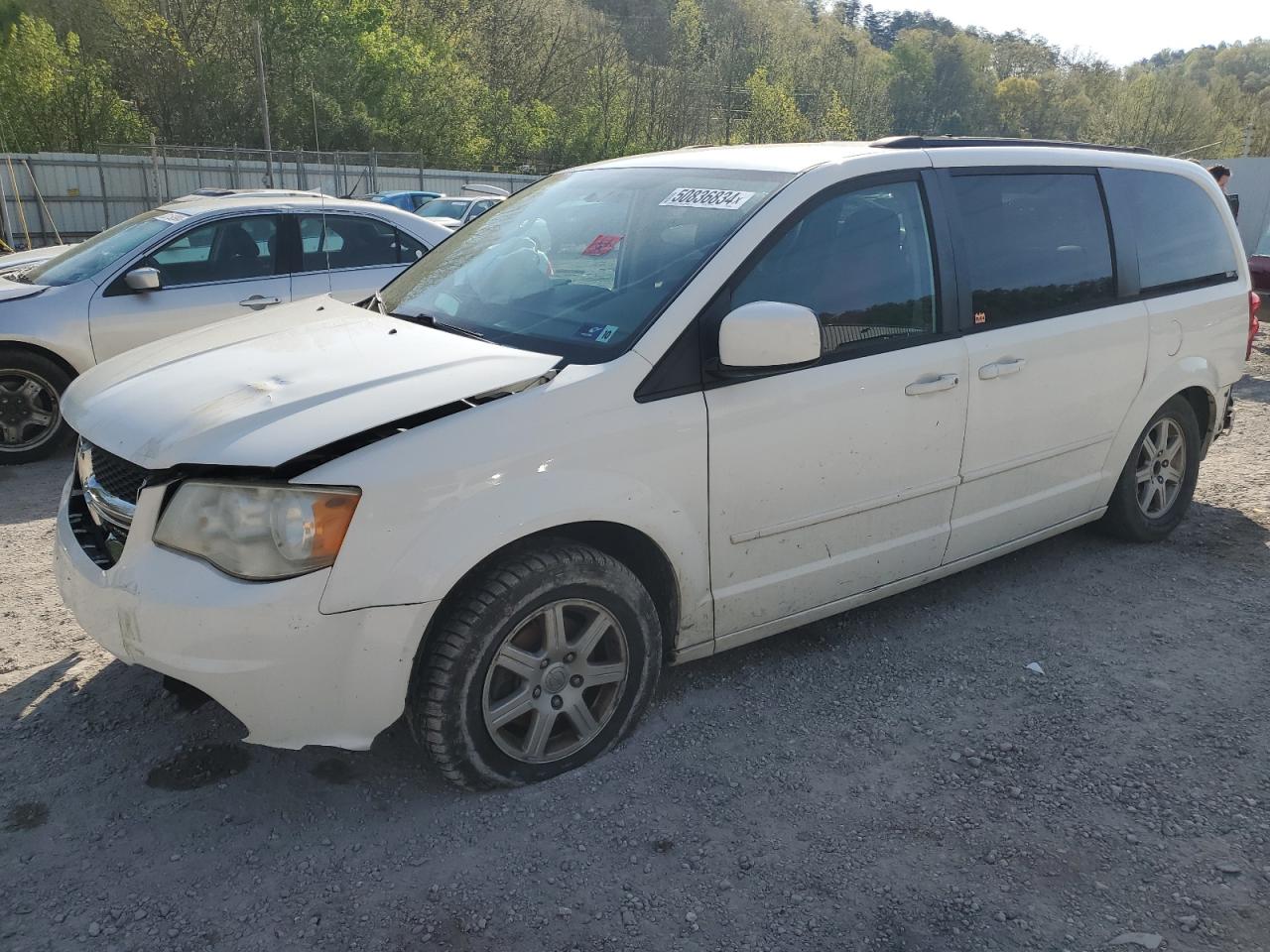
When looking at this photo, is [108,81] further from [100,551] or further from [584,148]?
[100,551]

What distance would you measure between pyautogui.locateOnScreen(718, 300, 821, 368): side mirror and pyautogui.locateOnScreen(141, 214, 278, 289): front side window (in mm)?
5229

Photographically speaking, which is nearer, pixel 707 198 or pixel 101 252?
pixel 707 198

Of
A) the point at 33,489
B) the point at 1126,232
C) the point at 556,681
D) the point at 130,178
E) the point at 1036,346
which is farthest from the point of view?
the point at 130,178

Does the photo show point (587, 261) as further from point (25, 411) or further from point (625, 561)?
point (25, 411)

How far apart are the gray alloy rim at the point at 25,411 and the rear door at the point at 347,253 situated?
1.77m

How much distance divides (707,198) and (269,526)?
1.86 meters

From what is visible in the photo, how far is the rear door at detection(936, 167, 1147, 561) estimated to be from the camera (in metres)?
3.91

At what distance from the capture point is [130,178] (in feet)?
98.6

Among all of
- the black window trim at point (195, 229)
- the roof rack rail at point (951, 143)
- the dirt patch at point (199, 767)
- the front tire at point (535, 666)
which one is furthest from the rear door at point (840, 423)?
the black window trim at point (195, 229)

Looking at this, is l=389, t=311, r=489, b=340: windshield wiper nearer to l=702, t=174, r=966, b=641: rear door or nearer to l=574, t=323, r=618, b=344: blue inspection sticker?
l=574, t=323, r=618, b=344: blue inspection sticker

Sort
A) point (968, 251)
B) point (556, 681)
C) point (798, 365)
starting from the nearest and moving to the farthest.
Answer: point (556, 681) < point (798, 365) < point (968, 251)

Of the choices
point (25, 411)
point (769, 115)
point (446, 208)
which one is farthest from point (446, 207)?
point (769, 115)

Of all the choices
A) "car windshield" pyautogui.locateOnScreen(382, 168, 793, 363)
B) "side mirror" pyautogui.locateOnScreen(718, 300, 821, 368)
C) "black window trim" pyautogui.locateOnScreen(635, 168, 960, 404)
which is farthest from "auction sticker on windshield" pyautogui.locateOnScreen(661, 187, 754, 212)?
"side mirror" pyautogui.locateOnScreen(718, 300, 821, 368)

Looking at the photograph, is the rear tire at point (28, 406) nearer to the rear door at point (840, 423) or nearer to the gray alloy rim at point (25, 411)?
the gray alloy rim at point (25, 411)
